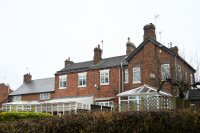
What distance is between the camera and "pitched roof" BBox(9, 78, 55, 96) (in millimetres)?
50856

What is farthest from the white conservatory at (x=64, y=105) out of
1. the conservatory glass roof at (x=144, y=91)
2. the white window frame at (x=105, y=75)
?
the conservatory glass roof at (x=144, y=91)

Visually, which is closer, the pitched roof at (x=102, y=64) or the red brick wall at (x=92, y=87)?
the red brick wall at (x=92, y=87)

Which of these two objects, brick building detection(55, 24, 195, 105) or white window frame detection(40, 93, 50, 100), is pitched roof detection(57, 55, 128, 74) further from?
white window frame detection(40, 93, 50, 100)

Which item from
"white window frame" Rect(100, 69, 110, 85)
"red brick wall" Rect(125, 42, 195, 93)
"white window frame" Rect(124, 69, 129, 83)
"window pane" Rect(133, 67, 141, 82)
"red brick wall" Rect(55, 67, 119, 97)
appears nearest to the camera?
"red brick wall" Rect(125, 42, 195, 93)

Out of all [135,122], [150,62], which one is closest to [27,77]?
[150,62]

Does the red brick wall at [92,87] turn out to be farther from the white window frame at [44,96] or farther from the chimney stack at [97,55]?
the white window frame at [44,96]

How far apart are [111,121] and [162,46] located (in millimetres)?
27115

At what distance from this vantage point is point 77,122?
10.1m

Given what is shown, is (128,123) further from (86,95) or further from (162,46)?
(86,95)

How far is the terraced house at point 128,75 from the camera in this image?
33.9 metres

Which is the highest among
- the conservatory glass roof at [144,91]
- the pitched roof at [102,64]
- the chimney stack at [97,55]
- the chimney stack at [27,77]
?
the chimney stack at [97,55]

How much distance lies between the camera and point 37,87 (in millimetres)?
53562

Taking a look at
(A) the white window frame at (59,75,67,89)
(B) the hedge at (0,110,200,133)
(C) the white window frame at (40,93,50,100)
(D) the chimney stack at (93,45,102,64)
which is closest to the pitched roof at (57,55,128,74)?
(D) the chimney stack at (93,45,102,64)

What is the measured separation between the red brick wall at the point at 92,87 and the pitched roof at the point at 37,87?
5.09m
